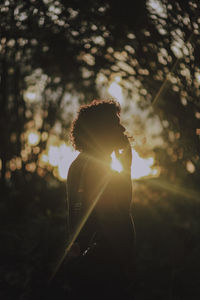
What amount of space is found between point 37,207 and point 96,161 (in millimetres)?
7168

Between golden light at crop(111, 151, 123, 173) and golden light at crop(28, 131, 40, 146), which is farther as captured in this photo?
golden light at crop(28, 131, 40, 146)

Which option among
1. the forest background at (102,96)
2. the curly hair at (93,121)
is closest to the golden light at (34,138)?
the forest background at (102,96)

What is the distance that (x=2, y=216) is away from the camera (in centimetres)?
875

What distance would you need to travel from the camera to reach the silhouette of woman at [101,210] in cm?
233

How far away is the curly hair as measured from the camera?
2.50 m

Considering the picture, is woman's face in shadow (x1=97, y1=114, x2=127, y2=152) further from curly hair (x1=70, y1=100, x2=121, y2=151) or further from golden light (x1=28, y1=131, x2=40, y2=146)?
golden light (x1=28, y1=131, x2=40, y2=146)

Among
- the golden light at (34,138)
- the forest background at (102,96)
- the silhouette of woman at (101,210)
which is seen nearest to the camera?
the silhouette of woman at (101,210)

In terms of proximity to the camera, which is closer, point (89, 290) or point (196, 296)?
point (89, 290)

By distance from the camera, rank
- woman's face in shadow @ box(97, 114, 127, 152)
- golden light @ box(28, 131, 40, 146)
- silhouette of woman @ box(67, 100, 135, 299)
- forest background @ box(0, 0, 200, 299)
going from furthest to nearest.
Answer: golden light @ box(28, 131, 40, 146), forest background @ box(0, 0, 200, 299), woman's face in shadow @ box(97, 114, 127, 152), silhouette of woman @ box(67, 100, 135, 299)

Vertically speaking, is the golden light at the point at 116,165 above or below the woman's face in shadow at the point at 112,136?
below

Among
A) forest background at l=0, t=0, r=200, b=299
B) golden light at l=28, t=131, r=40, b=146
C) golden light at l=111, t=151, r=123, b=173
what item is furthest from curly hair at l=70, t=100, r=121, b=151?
golden light at l=28, t=131, r=40, b=146

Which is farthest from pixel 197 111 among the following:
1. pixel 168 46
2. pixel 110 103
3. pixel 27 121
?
pixel 27 121

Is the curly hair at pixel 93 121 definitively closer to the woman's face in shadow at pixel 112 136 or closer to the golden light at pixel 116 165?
the woman's face in shadow at pixel 112 136

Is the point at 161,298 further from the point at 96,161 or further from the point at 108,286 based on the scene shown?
the point at 96,161
